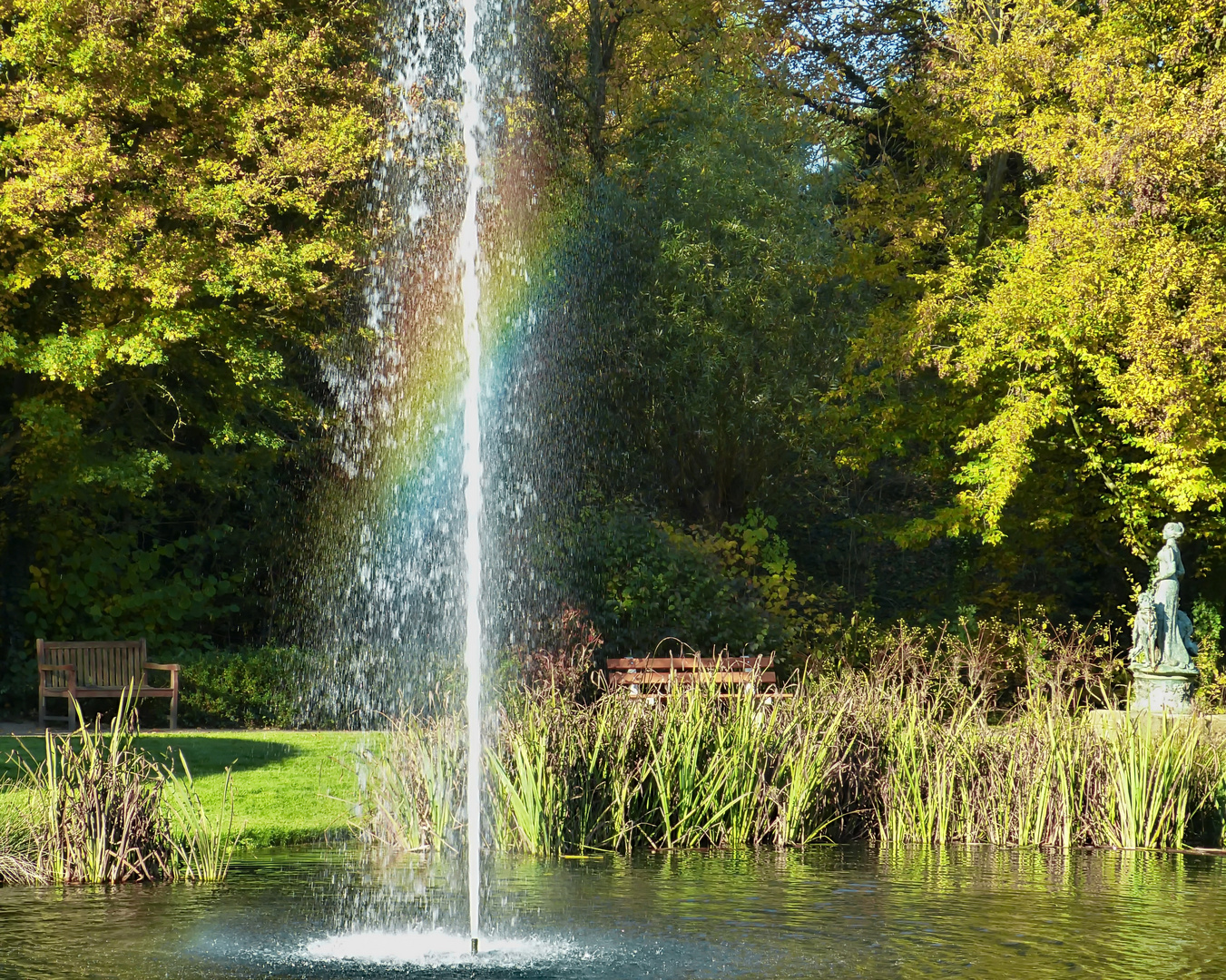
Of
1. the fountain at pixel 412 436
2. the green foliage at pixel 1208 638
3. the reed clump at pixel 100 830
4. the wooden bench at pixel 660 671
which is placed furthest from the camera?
the green foliage at pixel 1208 638

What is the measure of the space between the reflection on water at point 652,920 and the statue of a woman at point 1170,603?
13.0 feet

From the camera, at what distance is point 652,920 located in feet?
21.3

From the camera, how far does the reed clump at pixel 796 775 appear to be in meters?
8.50

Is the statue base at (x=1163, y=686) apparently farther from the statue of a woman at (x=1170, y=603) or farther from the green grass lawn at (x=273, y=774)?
the green grass lawn at (x=273, y=774)

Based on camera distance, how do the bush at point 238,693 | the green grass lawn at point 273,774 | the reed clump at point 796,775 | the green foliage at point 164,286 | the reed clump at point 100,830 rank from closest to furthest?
the reed clump at point 100,830, the reed clump at point 796,775, the green grass lawn at point 273,774, the green foliage at point 164,286, the bush at point 238,693

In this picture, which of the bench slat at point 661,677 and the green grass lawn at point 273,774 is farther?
the bench slat at point 661,677

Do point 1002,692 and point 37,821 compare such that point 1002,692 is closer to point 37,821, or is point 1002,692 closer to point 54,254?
point 54,254

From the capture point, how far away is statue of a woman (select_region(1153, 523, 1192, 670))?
39.7ft

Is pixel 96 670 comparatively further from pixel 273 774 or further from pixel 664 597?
pixel 664 597

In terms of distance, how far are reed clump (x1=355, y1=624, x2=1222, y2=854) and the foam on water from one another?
198 centimetres

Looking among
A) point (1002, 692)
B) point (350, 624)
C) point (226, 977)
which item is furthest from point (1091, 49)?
point (226, 977)

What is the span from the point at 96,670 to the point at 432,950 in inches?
386

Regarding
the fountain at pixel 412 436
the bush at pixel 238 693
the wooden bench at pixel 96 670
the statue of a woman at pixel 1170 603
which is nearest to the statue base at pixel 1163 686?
the statue of a woman at pixel 1170 603

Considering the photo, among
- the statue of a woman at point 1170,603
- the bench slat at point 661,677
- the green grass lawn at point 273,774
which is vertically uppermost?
the statue of a woman at point 1170,603
